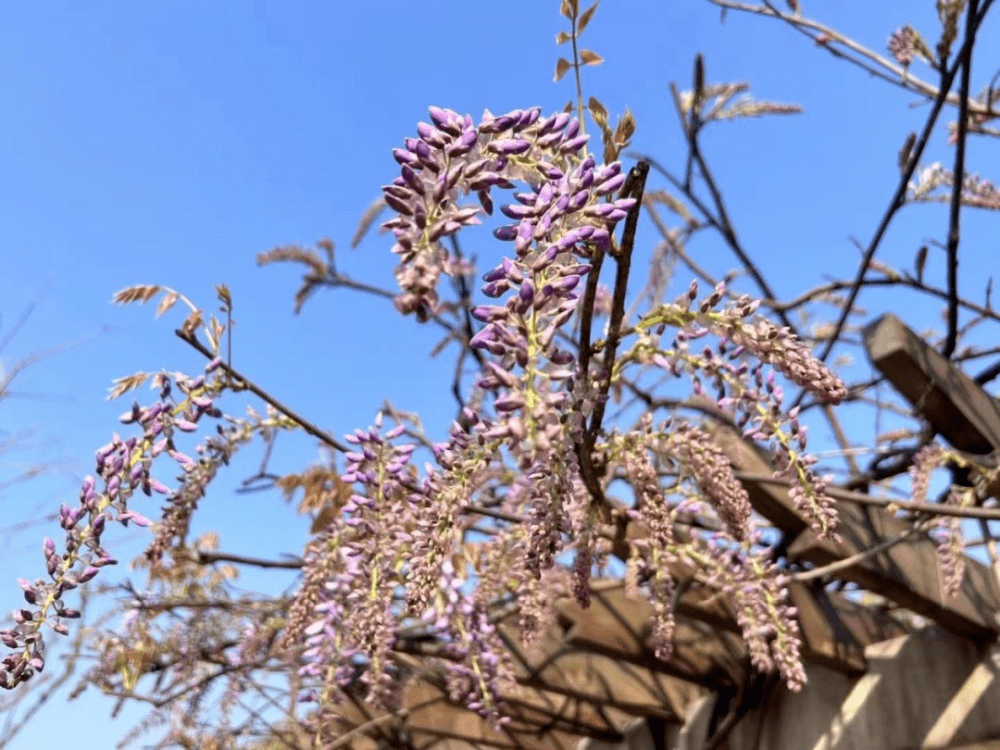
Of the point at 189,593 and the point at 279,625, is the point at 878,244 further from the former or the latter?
the point at 189,593

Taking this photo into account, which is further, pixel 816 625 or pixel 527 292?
pixel 816 625

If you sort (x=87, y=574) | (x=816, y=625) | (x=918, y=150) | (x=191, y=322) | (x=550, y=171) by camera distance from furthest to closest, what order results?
(x=816, y=625)
(x=918, y=150)
(x=191, y=322)
(x=87, y=574)
(x=550, y=171)

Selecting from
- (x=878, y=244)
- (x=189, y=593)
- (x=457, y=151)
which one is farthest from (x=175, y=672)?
(x=457, y=151)

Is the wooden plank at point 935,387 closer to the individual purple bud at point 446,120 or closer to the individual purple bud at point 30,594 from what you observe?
the individual purple bud at point 446,120

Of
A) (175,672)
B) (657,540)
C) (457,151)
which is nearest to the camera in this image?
(457,151)

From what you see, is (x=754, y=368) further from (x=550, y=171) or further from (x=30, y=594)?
(x=30, y=594)

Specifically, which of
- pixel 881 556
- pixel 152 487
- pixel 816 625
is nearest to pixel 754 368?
pixel 152 487

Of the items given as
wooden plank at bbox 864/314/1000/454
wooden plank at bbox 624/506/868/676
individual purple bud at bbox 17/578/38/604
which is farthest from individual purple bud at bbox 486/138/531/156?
wooden plank at bbox 624/506/868/676
